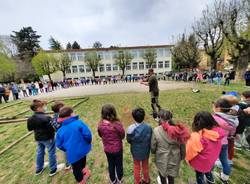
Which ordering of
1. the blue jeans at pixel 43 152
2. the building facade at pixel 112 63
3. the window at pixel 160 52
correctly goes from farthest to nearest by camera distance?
the window at pixel 160 52
the building facade at pixel 112 63
the blue jeans at pixel 43 152

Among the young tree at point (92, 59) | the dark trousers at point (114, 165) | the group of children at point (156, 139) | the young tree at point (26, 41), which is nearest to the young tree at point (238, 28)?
the group of children at point (156, 139)

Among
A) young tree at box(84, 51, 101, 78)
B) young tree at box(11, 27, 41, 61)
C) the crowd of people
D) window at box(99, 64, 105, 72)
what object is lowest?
the crowd of people

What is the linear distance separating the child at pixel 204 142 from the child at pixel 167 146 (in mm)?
145

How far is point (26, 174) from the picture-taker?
128 inches

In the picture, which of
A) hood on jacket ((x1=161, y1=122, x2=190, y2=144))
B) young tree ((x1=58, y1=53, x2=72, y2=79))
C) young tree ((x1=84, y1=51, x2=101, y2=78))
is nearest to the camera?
hood on jacket ((x1=161, y1=122, x2=190, y2=144))

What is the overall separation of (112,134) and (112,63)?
4670cm

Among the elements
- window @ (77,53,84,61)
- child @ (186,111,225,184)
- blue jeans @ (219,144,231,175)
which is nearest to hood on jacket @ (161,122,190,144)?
child @ (186,111,225,184)

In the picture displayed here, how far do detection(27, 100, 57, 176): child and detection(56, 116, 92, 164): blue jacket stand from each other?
2.00ft

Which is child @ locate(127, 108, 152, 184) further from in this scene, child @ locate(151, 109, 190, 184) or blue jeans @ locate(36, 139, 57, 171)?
blue jeans @ locate(36, 139, 57, 171)

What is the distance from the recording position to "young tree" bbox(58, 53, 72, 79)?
41.7 metres

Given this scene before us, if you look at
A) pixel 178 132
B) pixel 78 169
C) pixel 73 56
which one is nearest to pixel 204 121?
pixel 178 132

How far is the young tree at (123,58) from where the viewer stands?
45062 millimetres

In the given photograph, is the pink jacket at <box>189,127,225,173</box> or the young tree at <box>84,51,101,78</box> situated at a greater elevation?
the young tree at <box>84,51,101,78</box>

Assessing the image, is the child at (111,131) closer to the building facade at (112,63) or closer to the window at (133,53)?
the building facade at (112,63)
